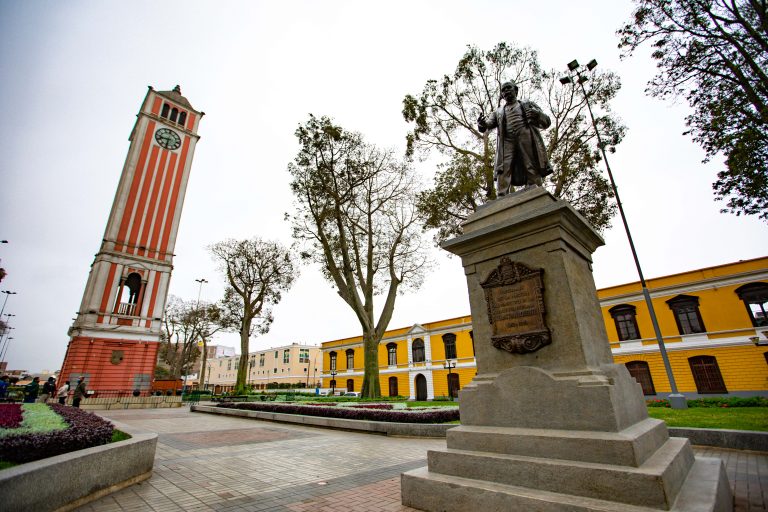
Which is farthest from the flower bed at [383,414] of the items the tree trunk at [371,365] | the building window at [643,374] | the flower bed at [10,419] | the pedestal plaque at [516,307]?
the building window at [643,374]

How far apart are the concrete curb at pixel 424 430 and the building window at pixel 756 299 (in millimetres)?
20826

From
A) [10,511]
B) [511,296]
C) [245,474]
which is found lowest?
[245,474]

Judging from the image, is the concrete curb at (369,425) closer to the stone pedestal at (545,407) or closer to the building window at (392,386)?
the stone pedestal at (545,407)

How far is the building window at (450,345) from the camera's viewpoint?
31922 mm

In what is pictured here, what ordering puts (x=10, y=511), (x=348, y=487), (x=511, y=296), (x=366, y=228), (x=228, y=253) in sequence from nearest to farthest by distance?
(x=10, y=511) → (x=511, y=296) → (x=348, y=487) → (x=366, y=228) → (x=228, y=253)

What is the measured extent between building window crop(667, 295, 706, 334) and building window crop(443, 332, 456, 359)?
1639cm

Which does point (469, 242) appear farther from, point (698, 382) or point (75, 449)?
point (698, 382)

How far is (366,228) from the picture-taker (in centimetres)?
2089

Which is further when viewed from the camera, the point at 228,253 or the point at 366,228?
the point at 228,253

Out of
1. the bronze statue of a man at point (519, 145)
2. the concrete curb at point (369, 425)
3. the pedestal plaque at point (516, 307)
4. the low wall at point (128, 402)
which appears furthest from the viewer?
the low wall at point (128, 402)

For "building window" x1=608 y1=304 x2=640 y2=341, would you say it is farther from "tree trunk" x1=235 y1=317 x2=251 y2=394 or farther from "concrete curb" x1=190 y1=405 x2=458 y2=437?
"tree trunk" x1=235 y1=317 x2=251 y2=394

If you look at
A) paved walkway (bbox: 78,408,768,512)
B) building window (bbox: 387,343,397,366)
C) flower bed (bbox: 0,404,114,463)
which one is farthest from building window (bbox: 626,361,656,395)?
flower bed (bbox: 0,404,114,463)

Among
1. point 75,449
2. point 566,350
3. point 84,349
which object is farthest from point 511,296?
point 84,349

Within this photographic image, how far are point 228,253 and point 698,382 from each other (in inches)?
1359
